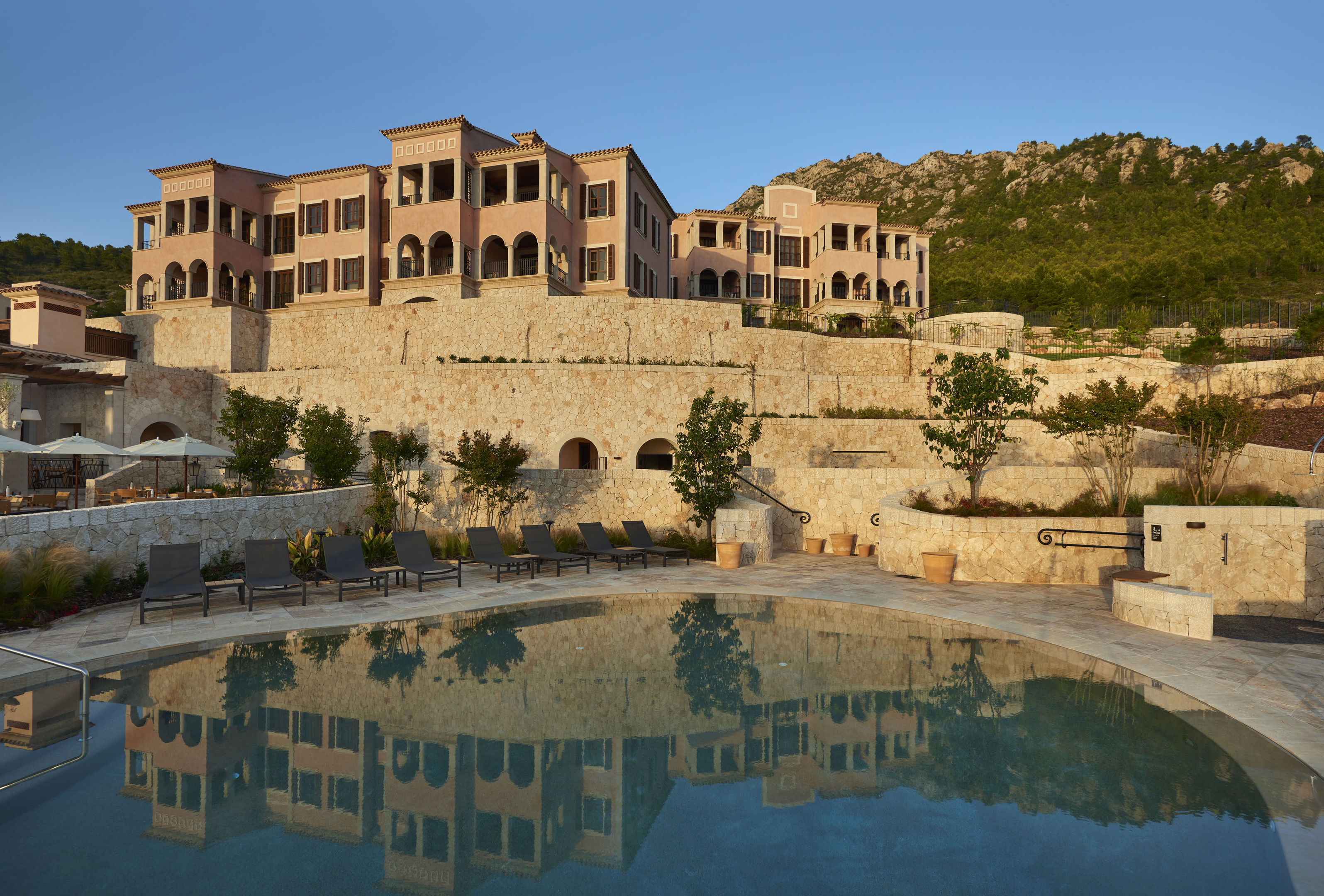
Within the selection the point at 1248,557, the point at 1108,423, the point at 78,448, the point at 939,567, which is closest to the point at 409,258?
the point at 78,448

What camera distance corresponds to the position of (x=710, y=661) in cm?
796

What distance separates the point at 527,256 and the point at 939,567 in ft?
83.3

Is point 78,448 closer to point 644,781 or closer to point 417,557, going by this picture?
point 417,557

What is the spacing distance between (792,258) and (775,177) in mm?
87720

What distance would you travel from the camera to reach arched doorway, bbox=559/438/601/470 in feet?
81.1

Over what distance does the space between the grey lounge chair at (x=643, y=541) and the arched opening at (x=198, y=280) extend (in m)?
29.2

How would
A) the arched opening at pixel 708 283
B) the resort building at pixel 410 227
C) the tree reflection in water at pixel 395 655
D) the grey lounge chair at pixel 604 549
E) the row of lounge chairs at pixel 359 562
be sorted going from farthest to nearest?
the arched opening at pixel 708 283, the resort building at pixel 410 227, the grey lounge chair at pixel 604 549, the row of lounge chairs at pixel 359 562, the tree reflection in water at pixel 395 655

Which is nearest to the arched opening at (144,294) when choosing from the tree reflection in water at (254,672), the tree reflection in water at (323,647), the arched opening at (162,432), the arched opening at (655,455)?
the arched opening at (162,432)

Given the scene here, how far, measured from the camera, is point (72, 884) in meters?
3.69

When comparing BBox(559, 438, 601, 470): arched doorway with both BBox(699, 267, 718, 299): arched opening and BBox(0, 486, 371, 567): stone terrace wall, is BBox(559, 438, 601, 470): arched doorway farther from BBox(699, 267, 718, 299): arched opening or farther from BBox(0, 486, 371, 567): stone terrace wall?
BBox(699, 267, 718, 299): arched opening

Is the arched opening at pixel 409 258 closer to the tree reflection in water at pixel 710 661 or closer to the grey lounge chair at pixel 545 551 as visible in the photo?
the grey lounge chair at pixel 545 551

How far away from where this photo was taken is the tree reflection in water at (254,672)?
6535mm

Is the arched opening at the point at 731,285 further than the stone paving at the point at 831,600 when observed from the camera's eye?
Yes

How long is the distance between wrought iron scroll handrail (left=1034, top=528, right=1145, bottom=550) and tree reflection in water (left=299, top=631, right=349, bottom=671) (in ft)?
38.2
